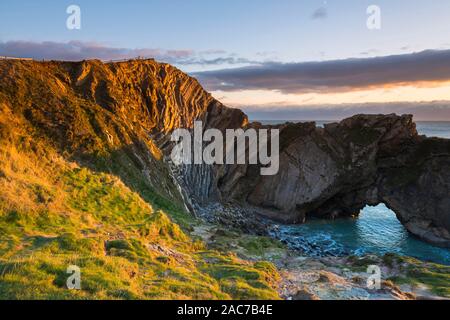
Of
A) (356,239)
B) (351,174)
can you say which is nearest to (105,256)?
(356,239)

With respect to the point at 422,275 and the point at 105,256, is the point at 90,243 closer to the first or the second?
the point at 105,256

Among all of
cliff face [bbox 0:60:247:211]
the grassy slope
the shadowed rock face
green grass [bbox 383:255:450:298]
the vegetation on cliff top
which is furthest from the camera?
the shadowed rock face

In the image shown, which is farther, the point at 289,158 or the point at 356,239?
the point at 289,158

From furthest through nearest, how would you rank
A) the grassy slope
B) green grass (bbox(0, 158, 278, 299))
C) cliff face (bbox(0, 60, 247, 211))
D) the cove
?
1. the cove
2. cliff face (bbox(0, 60, 247, 211))
3. the grassy slope
4. green grass (bbox(0, 158, 278, 299))

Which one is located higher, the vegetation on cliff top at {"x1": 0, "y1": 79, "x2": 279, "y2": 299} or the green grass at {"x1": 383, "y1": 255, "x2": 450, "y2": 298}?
the vegetation on cliff top at {"x1": 0, "y1": 79, "x2": 279, "y2": 299}

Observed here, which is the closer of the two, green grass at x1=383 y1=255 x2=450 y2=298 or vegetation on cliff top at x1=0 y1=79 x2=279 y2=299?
vegetation on cliff top at x1=0 y1=79 x2=279 y2=299

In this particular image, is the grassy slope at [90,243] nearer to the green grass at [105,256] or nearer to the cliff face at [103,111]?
the green grass at [105,256]

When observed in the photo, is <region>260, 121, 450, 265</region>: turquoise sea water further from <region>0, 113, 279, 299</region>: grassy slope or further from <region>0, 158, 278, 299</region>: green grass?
<region>0, 158, 278, 299</region>: green grass

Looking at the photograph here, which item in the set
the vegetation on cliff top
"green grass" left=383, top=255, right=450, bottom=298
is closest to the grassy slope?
the vegetation on cliff top
